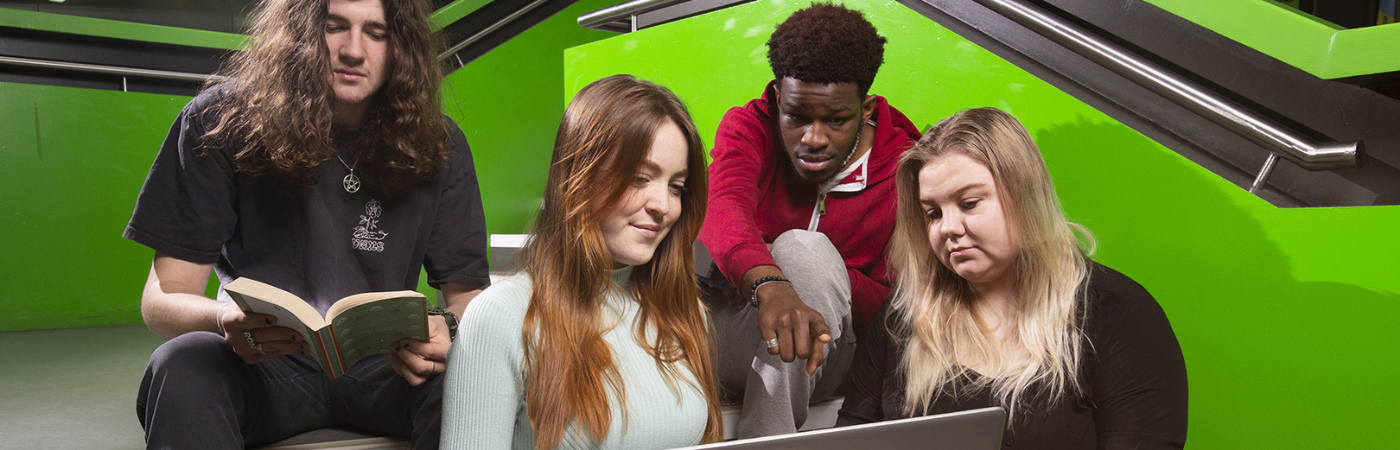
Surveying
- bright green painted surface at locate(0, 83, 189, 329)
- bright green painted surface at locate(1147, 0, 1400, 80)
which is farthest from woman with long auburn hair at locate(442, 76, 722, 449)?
bright green painted surface at locate(0, 83, 189, 329)

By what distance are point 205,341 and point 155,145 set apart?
142 inches

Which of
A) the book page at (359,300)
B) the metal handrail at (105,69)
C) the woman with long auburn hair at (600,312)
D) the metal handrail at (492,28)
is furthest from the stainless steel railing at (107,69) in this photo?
the woman with long auburn hair at (600,312)

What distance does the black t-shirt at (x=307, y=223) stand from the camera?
122 centimetres

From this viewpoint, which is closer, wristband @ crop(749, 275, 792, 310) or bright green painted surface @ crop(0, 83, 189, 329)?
wristband @ crop(749, 275, 792, 310)

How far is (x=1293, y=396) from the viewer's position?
4.60 ft

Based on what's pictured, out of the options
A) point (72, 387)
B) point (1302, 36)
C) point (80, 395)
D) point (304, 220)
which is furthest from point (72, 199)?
point (1302, 36)

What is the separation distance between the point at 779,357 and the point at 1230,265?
2.91 feet

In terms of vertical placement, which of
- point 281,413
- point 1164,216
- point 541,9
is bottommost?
point 281,413

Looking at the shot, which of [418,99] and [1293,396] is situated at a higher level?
[418,99]

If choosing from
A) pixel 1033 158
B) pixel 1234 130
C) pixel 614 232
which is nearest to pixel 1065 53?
pixel 1234 130

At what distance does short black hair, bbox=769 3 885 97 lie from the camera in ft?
5.40

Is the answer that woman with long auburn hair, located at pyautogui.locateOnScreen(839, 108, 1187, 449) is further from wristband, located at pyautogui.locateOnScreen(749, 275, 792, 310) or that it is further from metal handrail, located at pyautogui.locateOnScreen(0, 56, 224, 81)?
metal handrail, located at pyautogui.locateOnScreen(0, 56, 224, 81)

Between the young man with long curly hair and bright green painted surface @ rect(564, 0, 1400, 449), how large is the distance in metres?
1.20

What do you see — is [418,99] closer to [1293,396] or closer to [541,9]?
[1293,396]
